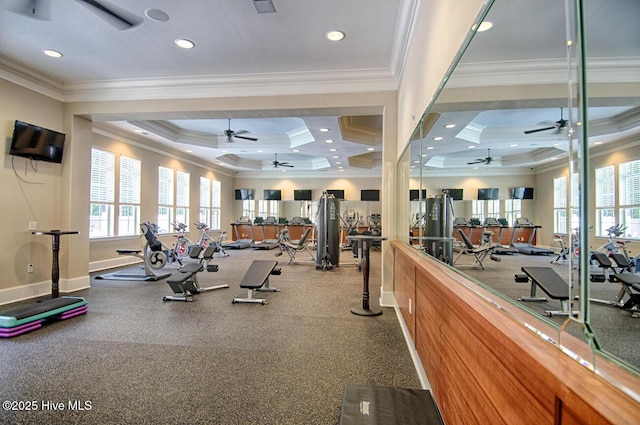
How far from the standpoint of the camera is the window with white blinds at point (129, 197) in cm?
777

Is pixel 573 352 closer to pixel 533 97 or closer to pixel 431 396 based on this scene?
pixel 533 97

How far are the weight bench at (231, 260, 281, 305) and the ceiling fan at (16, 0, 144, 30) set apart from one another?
3292 millimetres

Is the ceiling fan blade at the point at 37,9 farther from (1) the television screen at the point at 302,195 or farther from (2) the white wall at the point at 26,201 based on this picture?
(1) the television screen at the point at 302,195

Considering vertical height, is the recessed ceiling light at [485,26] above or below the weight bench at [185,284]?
above

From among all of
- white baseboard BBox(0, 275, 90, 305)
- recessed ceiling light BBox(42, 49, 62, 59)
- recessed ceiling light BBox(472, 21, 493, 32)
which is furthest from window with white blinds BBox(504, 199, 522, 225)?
white baseboard BBox(0, 275, 90, 305)

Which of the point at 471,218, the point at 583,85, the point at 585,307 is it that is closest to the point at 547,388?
the point at 585,307

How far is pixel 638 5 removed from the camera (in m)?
0.59

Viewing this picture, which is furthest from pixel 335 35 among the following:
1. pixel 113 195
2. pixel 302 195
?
pixel 302 195

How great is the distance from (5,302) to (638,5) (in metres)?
6.45

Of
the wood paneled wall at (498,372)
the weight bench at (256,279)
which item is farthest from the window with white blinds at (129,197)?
the wood paneled wall at (498,372)

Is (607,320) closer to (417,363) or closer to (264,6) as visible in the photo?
(417,363)

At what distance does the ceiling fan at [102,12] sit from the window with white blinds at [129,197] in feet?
16.5

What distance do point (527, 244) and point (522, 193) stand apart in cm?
41

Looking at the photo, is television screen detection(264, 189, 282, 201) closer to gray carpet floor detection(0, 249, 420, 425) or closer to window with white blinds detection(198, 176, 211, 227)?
window with white blinds detection(198, 176, 211, 227)
